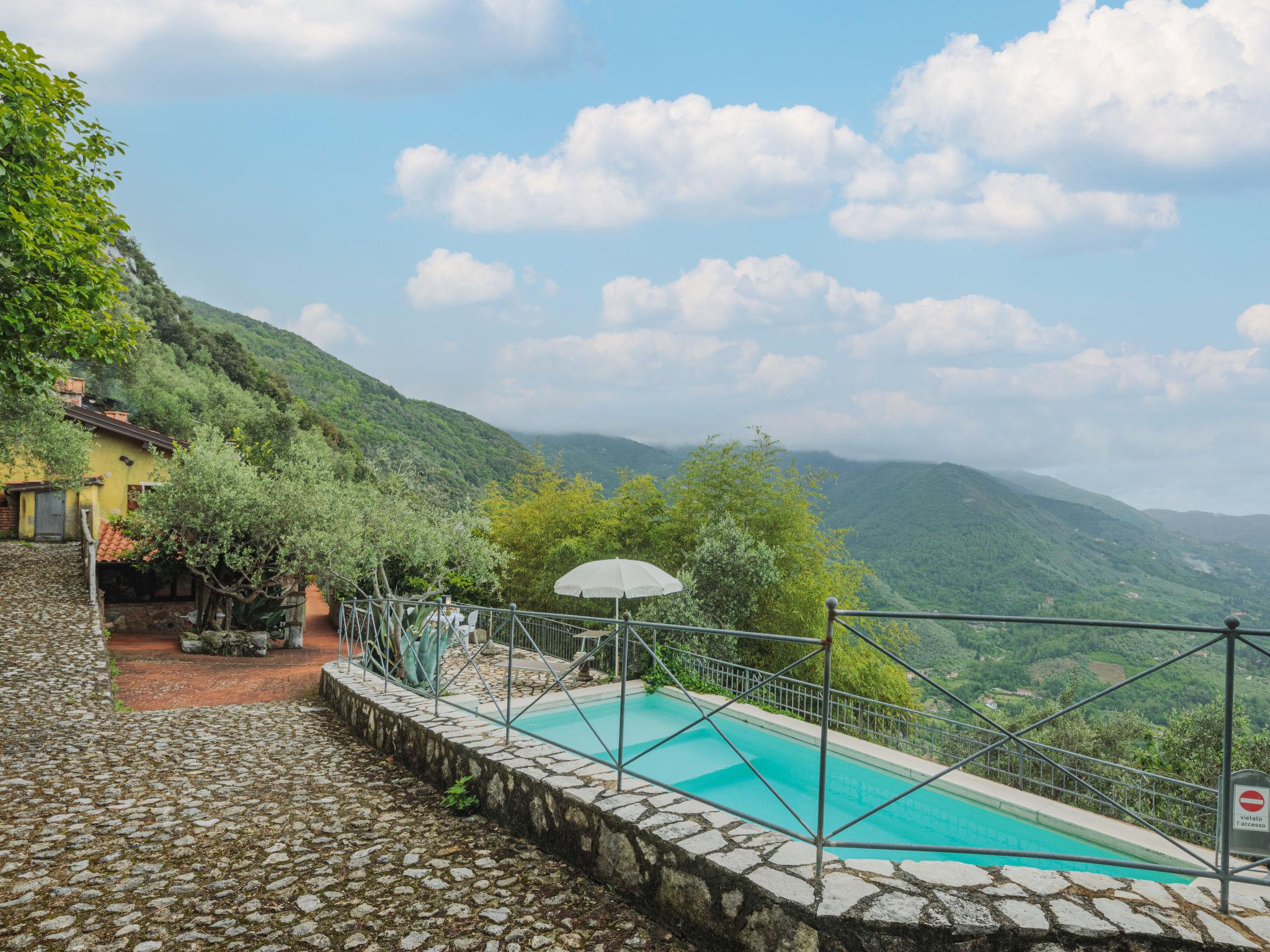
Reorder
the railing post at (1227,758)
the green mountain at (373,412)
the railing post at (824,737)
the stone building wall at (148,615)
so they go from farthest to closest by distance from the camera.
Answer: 1. the green mountain at (373,412)
2. the stone building wall at (148,615)
3. the railing post at (824,737)
4. the railing post at (1227,758)

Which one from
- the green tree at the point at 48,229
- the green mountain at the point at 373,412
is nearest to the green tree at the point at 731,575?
the green tree at the point at 48,229

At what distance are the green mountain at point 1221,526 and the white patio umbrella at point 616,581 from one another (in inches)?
3285

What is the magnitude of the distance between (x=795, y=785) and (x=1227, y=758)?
559cm

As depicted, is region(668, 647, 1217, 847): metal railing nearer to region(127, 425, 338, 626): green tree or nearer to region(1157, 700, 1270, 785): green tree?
region(1157, 700, 1270, 785): green tree

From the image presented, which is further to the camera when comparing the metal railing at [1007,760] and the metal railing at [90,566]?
the metal railing at [90,566]

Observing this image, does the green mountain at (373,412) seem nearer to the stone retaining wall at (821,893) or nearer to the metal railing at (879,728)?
the metal railing at (879,728)

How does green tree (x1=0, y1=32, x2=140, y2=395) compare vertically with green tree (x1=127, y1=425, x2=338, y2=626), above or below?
above

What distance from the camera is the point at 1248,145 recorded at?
1084cm

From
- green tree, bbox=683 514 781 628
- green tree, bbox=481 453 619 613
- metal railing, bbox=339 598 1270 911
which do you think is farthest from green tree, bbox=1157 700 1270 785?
green tree, bbox=481 453 619 613

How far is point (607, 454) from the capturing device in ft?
302

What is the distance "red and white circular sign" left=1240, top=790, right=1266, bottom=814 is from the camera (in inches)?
97.1

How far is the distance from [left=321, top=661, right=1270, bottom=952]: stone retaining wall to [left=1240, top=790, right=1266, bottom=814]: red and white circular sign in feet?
1.31

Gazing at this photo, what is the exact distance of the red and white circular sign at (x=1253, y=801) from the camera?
8.09ft

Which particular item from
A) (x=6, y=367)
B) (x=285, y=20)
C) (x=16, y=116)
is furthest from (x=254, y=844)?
(x=285, y=20)
